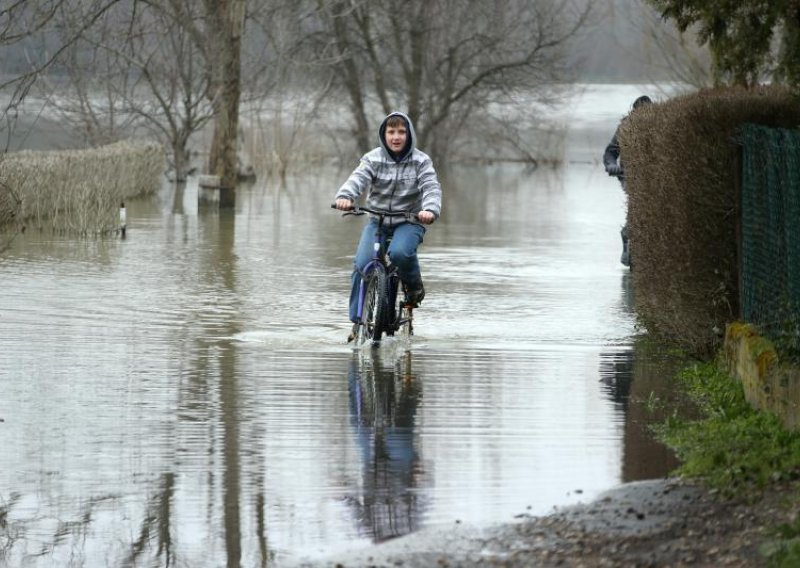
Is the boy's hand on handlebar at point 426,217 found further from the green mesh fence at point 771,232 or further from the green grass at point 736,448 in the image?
the green grass at point 736,448

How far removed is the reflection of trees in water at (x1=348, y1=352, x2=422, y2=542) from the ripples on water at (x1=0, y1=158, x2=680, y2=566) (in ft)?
0.06

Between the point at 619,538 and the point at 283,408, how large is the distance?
128 inches

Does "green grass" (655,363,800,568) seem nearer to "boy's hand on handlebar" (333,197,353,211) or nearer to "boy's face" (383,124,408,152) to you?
"boy's hand on handlebar" (333,197,353,211)

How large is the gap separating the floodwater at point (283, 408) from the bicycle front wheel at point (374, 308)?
0.55 ft

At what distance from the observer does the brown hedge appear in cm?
1045

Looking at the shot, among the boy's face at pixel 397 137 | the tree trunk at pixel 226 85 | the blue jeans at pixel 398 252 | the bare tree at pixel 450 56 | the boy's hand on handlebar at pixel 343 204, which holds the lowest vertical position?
the blue jeans at pixel 398 252

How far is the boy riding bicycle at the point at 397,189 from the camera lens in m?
12.6

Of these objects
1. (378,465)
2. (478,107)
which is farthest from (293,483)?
(478,107)

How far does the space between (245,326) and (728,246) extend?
4.13 meters

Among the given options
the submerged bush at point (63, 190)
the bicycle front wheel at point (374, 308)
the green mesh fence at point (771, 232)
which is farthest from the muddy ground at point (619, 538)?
the submerged bush at point (63, 190)

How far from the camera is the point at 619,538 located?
6.68 m

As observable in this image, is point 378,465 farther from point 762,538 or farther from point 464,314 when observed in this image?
point 464,314

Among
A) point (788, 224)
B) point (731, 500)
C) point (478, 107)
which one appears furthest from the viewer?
point (478, 107)

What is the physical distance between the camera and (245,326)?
44.1 feet
